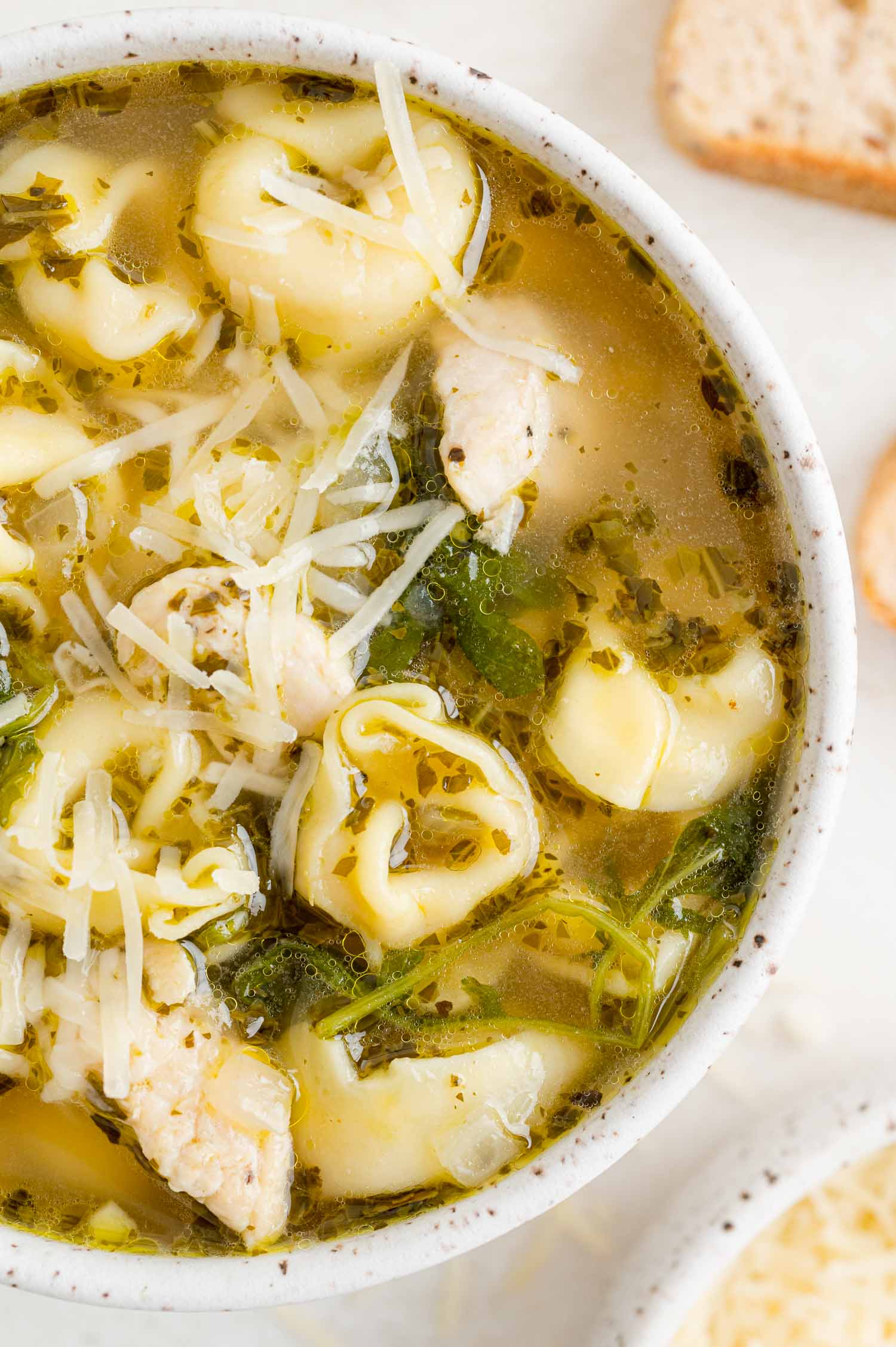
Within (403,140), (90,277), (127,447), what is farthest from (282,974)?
(403,140)

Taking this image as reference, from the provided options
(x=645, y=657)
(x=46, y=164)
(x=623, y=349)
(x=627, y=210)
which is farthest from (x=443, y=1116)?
(x=46, y=164)

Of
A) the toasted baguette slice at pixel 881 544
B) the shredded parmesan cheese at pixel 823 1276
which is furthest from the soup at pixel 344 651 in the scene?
the shredded parmesan cheese at pixel 823 1276

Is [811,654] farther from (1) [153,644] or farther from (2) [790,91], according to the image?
(2) [790,91]

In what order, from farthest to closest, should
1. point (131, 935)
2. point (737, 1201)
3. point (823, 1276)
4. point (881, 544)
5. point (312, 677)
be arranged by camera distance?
point (823, 1276) → point (881, 544) → point (737, 1201) → point (312, 677) → point (131, 935)

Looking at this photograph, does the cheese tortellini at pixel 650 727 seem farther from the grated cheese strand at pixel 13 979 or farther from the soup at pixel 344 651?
the grated cheese strand at pixel 13 979

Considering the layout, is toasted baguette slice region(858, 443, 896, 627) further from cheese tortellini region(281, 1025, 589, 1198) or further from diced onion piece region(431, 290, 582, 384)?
cheese tortellini region(281, 1025, 589, 1198)

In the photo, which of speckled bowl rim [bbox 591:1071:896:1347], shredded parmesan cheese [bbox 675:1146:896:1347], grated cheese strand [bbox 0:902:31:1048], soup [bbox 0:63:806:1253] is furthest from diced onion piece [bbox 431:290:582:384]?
shredded parmesan cheese [bbox 675:1146:896:1347]

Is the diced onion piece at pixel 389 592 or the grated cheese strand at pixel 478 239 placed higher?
the grated cheese strand at pixel 478 239
